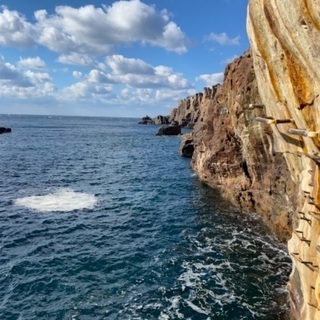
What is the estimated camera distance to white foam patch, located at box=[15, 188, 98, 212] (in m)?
35.7

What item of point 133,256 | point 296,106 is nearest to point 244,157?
point 133,256

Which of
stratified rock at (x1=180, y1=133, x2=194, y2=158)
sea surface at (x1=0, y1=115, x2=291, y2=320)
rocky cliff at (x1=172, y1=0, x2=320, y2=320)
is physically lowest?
sea surface at (x1=0, y1=115, x2=291, y2=320)

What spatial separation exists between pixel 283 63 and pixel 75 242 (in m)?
20.6

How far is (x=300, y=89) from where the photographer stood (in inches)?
511

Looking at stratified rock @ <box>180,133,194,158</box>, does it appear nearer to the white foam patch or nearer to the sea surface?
the sea surface

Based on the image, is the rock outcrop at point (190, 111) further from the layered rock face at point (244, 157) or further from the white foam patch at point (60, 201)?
the white foam patch at point (60, 201)

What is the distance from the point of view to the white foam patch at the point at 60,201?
117 feet

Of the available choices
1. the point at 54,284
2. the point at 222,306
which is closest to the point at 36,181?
the point at 54,284

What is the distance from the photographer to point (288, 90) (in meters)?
13.5

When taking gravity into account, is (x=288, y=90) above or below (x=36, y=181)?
above

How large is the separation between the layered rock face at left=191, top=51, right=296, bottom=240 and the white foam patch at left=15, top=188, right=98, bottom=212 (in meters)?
15.9

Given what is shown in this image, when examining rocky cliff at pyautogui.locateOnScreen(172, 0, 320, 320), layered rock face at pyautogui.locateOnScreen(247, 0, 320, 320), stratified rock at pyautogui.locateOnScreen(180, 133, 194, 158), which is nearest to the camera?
layered rock face at pyautogui.locateOnScreen(247, 0, 320, 320)

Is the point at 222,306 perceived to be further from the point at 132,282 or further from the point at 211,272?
the point at 132,282

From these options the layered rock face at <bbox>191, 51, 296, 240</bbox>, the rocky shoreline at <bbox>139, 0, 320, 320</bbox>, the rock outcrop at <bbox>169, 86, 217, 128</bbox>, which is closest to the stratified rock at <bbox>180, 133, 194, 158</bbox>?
the layered rock face at <bbox>191, 51, 296, 240</bbox>
